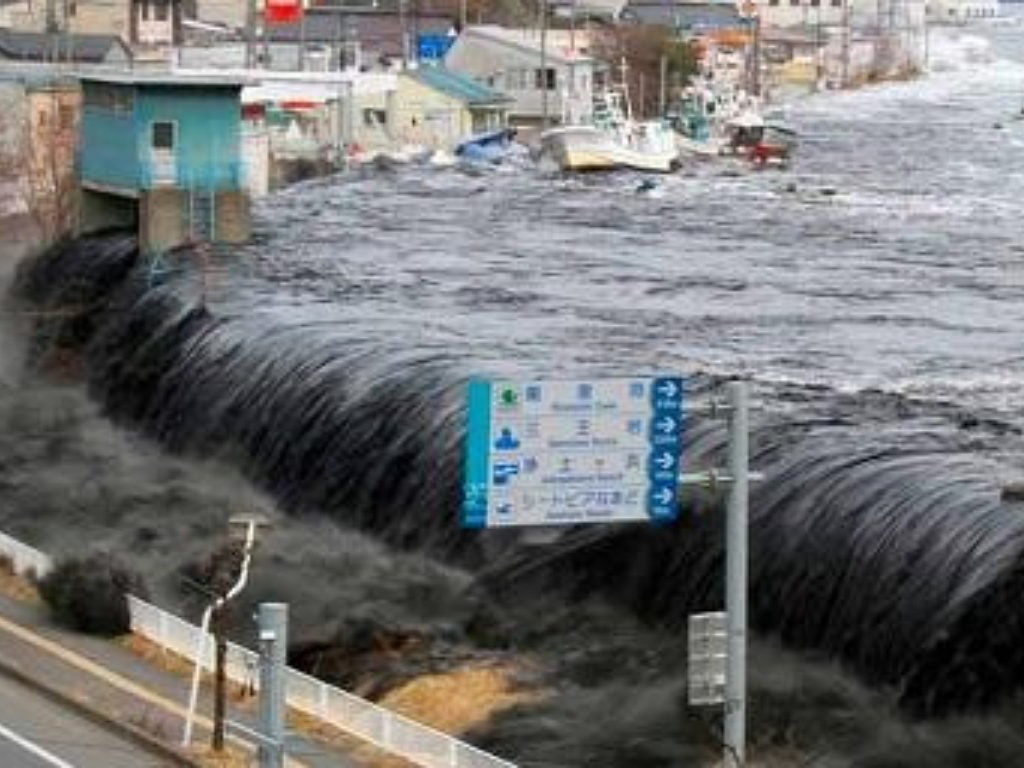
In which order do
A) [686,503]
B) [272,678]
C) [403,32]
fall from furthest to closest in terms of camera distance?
1. [403,32]
2. [686,503]
3. [272,678]

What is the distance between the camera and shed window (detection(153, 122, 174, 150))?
152 ft

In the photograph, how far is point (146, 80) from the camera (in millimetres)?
46531

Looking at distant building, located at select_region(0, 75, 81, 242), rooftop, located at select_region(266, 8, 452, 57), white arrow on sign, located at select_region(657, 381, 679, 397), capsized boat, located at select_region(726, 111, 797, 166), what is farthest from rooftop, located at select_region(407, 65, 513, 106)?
white arrow on sign, located at select_region(657, 381, 679, 397)

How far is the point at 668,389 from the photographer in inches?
649

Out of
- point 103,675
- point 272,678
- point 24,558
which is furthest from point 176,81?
point 272,678

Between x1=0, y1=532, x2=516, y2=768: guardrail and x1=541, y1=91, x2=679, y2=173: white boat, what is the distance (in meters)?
61.7

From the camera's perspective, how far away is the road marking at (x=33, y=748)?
20778 mm

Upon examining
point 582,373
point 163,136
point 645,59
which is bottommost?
point 582,373

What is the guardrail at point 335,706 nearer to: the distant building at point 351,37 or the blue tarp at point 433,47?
the distant building at point 351,37

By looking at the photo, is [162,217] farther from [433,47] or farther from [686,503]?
[433,47]

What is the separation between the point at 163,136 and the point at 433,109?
48430mm

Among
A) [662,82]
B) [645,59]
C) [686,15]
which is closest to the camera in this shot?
[662,82]

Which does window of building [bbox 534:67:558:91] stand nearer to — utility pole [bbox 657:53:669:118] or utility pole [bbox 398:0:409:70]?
utility pole [bbox 398:0:409:70]

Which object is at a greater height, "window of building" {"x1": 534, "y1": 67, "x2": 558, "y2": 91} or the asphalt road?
"window of building" {"x1": 534, "y1": 67, "x2": 558, "y2": 91}
